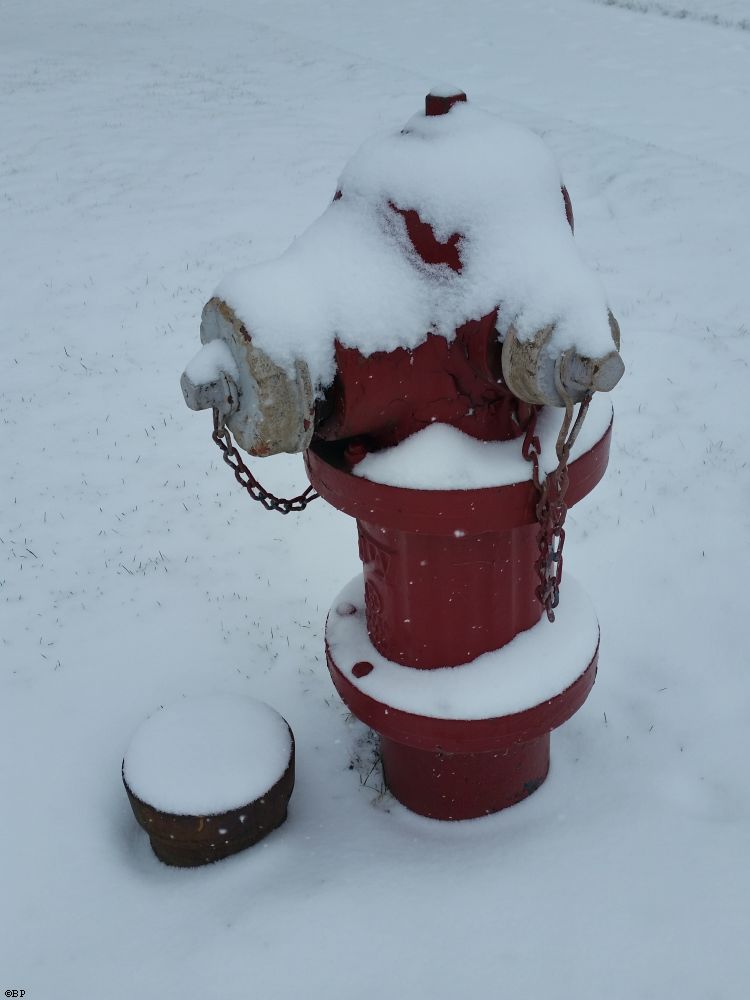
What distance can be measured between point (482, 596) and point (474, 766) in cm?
65

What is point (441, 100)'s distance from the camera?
85.7 inches

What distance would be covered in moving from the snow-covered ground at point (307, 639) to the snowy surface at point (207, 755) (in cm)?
26

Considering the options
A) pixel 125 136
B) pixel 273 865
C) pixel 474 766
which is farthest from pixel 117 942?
pixel 125 136

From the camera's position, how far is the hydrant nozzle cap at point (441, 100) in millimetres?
2176

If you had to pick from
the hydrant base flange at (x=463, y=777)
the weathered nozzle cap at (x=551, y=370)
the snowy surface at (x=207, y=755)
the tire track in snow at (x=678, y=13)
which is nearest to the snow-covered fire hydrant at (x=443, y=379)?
the weathered nozzle cap at (x=551, y=370)

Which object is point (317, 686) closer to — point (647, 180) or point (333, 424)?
point (333, 424)

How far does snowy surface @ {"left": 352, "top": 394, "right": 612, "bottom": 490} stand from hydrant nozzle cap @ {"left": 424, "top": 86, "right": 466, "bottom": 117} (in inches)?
28.2

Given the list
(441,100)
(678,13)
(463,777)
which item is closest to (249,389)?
(441,100)

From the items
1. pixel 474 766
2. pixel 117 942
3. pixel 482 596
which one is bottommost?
pixel 117 942

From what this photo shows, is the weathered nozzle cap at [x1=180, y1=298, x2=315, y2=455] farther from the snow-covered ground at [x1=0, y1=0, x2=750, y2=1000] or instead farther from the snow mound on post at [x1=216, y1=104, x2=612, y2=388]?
the snow-covered ground at [x1=0, y1=0, x2=750, y2=1000]

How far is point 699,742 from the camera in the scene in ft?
10.6

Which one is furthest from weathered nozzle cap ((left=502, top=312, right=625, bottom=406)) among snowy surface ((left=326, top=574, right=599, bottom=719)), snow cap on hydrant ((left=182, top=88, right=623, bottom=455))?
snowy surface ((left=326, top=574, right=599, bottom=719))

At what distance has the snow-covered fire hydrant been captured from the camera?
2.03m

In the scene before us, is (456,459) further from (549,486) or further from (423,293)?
(423,293)
